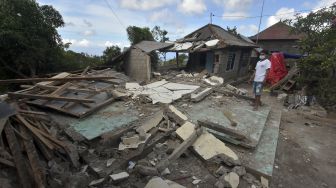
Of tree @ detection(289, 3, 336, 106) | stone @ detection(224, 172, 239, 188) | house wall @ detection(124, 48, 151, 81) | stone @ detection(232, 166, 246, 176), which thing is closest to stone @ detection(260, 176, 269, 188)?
stone @ detection(232, 166, 246, 176)

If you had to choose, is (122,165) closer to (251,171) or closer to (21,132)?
(21,132)

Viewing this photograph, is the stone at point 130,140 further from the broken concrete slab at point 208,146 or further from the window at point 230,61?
the window at point 230,61

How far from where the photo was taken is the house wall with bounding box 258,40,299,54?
26188mm

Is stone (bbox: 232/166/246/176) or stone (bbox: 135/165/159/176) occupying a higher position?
stone (bbox: 135/165/159/176)

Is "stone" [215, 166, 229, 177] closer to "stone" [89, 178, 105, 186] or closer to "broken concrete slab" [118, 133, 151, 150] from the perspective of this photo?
"broken concrete slab" [118, 133, 151, 150]

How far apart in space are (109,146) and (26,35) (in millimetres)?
7625

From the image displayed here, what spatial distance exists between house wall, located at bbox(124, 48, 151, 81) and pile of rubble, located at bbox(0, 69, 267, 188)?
203 inches

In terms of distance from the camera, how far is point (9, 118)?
4.08 metres

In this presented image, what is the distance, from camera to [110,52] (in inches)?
556

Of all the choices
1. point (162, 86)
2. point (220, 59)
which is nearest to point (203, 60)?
point (220, 59)

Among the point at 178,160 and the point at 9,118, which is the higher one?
the point at 9,118

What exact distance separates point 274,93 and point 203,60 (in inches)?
204

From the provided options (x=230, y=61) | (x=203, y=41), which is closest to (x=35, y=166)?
(x=203, y=41)

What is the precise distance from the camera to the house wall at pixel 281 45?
85.9 ft
